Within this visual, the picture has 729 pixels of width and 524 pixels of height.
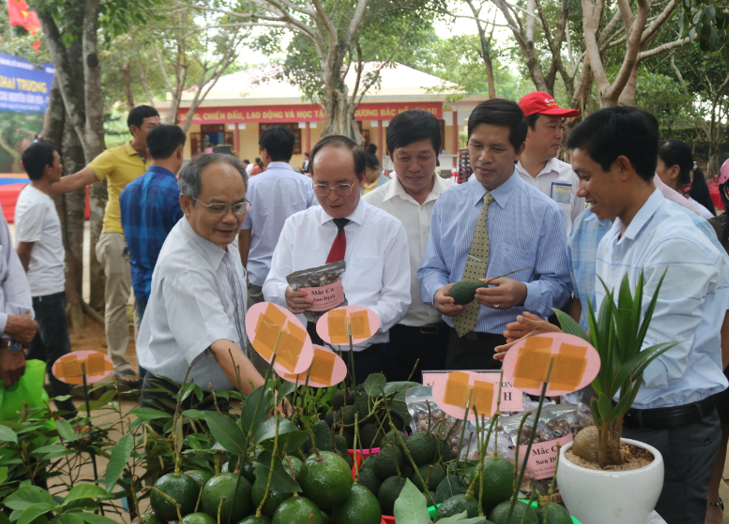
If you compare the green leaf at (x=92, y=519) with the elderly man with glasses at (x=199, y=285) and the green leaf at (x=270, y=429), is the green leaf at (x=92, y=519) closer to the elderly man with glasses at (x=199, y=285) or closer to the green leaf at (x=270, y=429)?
the green leaf at (x=270, y=429)

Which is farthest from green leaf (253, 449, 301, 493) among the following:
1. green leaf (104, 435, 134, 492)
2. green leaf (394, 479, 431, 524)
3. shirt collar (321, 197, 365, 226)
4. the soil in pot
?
shirt collar (321, 197, 365, 226)

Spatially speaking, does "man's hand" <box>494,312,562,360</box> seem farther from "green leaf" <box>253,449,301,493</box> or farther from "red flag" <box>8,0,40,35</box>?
"red flag" <box>8,0,40,35</box>

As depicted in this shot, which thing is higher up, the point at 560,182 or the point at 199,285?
the point at 560,182

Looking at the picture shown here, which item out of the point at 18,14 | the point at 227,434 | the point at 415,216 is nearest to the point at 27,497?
the point at 227,434

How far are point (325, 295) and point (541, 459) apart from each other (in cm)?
89

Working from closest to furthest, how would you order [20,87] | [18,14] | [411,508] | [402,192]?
[411,508] → [402,192] → [18,14] → [20,87]

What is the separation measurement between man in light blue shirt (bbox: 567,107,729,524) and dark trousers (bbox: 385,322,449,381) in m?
0.98

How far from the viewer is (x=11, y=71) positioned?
14.9 metres

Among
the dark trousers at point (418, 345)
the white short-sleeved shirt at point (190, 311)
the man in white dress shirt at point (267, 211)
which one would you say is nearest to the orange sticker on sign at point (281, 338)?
the white short-sleeved shirt at point (190, 311)

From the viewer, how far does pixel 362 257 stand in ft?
7.39

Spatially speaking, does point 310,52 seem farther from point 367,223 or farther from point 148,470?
point 148,470

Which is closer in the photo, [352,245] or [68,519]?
[68,519]

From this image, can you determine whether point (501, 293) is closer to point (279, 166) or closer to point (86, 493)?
point (86, 493)

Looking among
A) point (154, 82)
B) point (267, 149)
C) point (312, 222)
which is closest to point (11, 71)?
point (154, 82)
